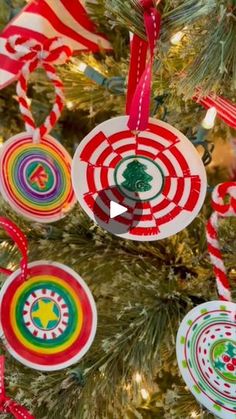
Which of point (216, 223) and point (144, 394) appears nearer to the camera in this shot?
point (216, 223)

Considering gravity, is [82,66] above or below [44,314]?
above

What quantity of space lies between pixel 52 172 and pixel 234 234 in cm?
22

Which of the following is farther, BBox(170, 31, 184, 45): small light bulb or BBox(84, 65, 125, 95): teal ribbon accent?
BBox(84, 65, 125, 95): teal ribbon accent

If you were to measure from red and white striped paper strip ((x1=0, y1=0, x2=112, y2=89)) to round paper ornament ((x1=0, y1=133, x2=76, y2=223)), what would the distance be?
104 millimetres

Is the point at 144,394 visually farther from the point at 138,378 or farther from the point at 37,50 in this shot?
the point at 37,50

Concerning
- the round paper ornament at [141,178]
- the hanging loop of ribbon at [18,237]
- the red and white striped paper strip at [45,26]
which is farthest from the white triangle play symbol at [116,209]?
the red and white striped paper strip at [45,26]

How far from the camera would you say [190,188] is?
52 cm

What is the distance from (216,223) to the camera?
0.54m

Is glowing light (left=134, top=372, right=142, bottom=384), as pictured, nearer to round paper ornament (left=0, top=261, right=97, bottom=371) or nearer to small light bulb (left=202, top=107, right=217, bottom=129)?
round paper ornament (left=0, top=261, right=97, bottom=371)

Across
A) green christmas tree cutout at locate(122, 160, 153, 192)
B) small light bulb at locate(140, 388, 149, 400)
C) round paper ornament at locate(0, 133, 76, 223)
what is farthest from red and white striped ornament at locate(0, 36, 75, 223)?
small light bulb at locate(140, 388, 149, 400)

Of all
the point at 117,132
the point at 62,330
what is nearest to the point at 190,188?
the point at 117,132

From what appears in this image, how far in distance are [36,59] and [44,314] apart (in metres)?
0.30

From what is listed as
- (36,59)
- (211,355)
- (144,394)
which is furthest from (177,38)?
(144,394)

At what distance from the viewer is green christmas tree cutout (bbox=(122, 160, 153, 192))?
519 mm
